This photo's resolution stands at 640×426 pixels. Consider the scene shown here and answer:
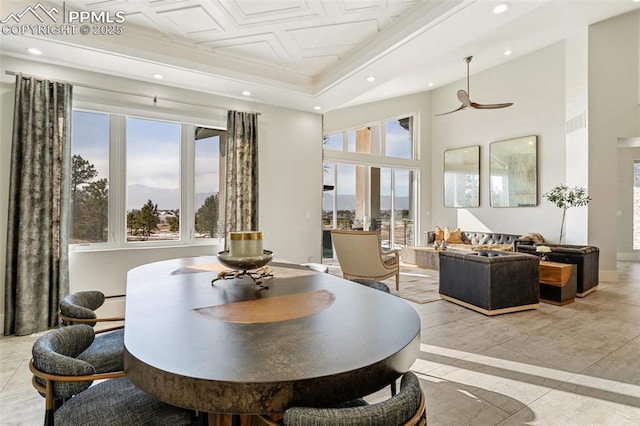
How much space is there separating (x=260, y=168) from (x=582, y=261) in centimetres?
480

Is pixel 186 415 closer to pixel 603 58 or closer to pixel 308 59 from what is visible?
pixel 308 59

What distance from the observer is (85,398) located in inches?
48.6

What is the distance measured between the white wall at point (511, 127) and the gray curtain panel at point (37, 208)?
793 centimetres

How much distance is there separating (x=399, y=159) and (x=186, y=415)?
8105 mm

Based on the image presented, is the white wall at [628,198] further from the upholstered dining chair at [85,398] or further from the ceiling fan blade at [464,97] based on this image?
the upholstered dining chair at [85,398]

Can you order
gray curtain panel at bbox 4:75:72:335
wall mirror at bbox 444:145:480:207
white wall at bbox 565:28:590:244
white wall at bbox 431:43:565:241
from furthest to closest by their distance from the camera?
1. wall mirror at bbox 444:145:480:207
2. white wall at bbox 431:43:565:241
3. white wall at bbox 565:28:590:244
4. gray curtain panel at bbox 4:75:72:335

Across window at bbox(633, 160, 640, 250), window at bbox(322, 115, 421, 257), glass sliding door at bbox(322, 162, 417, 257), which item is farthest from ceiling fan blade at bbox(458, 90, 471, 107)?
window at bbox(633, 160, 640, 250)

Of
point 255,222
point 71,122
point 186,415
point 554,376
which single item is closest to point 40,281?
point 71,122

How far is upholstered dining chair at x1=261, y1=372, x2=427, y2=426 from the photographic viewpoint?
76 centimetres

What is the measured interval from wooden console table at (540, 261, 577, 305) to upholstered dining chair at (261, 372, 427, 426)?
432 centimetres

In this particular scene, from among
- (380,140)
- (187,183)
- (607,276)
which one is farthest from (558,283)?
(380,140)

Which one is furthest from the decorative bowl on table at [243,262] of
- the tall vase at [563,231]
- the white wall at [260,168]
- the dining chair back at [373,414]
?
the tall vase at [563,231]

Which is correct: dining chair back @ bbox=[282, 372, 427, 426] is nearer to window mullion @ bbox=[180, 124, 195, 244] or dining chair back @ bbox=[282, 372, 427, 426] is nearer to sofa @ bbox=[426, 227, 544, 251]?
window mullion @ bbox=[180, 124, 195, 244]

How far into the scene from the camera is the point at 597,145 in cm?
574
